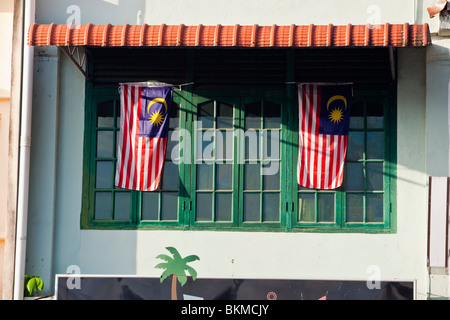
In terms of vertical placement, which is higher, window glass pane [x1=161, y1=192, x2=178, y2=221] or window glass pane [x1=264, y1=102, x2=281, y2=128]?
window glass pane [x1=264, y1=102, x2=281, y2=128]

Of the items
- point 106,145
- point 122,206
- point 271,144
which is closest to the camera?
point 271,144

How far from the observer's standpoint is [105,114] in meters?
11.8

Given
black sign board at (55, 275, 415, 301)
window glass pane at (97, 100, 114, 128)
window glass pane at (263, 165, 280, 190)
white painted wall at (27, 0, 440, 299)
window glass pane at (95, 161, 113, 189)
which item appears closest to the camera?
black sign board at (55, 275, 415, 301)

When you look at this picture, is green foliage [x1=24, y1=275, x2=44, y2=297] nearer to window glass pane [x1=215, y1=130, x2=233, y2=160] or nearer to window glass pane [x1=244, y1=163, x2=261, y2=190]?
window glass pane [x1=215, y1=130, x2=233, y2=160]

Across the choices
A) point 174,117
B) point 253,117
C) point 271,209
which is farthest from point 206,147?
point 271,209

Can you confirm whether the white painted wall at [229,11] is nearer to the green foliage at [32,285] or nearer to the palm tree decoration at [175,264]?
the palm tree decoration at [175,264]

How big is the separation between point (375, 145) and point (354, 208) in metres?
1.03

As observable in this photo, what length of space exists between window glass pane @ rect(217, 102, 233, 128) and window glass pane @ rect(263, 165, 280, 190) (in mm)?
922

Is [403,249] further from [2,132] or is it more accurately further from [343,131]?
[2,132]

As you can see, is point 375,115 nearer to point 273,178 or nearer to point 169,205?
point 273,178

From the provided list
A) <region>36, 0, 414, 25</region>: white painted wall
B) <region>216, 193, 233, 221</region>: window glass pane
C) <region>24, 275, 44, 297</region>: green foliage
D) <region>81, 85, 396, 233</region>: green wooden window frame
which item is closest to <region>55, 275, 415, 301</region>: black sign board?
<region>24, 275, 44, 297</region>: green foliage

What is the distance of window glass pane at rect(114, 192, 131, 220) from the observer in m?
11.6

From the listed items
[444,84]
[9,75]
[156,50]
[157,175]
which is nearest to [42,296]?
[157,175]

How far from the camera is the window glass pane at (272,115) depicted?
1156 centimetres
